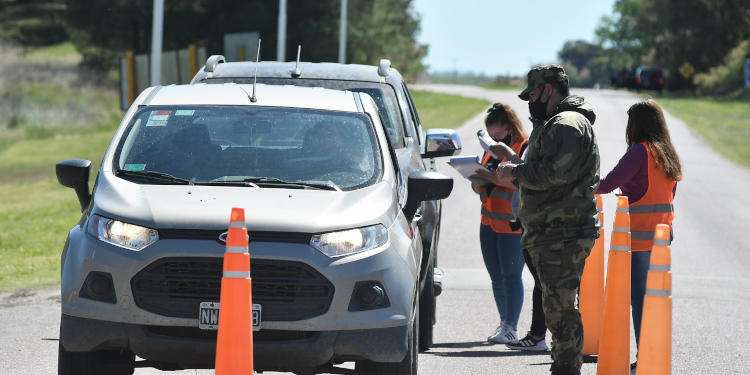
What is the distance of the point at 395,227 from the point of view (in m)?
6.45

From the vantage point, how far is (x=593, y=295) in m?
8.31

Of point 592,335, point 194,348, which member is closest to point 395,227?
point 194,348

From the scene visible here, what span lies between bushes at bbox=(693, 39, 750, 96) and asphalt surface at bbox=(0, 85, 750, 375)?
61687 millimetres

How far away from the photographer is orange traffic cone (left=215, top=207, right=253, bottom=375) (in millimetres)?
5473

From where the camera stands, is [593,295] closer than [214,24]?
Yes

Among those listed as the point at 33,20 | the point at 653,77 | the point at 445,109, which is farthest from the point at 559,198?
the point at 33,20

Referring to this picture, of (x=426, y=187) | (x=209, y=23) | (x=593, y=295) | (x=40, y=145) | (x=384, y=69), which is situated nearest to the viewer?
(x=426, y=187)

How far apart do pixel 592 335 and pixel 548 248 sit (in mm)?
2001

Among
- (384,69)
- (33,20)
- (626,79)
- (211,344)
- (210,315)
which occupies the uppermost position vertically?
(384,69)

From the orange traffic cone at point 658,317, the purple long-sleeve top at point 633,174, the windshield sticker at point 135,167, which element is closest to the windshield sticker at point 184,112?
the windshield sticker at point 135,167

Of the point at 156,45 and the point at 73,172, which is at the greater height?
the point at 73,172

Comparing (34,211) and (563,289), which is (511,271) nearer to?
(563,289)

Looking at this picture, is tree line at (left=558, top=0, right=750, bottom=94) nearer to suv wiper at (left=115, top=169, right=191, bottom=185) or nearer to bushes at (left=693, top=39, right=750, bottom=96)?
bushes at (left=693, top=39, right=750, bottom=96)

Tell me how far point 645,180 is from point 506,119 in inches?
68.2
